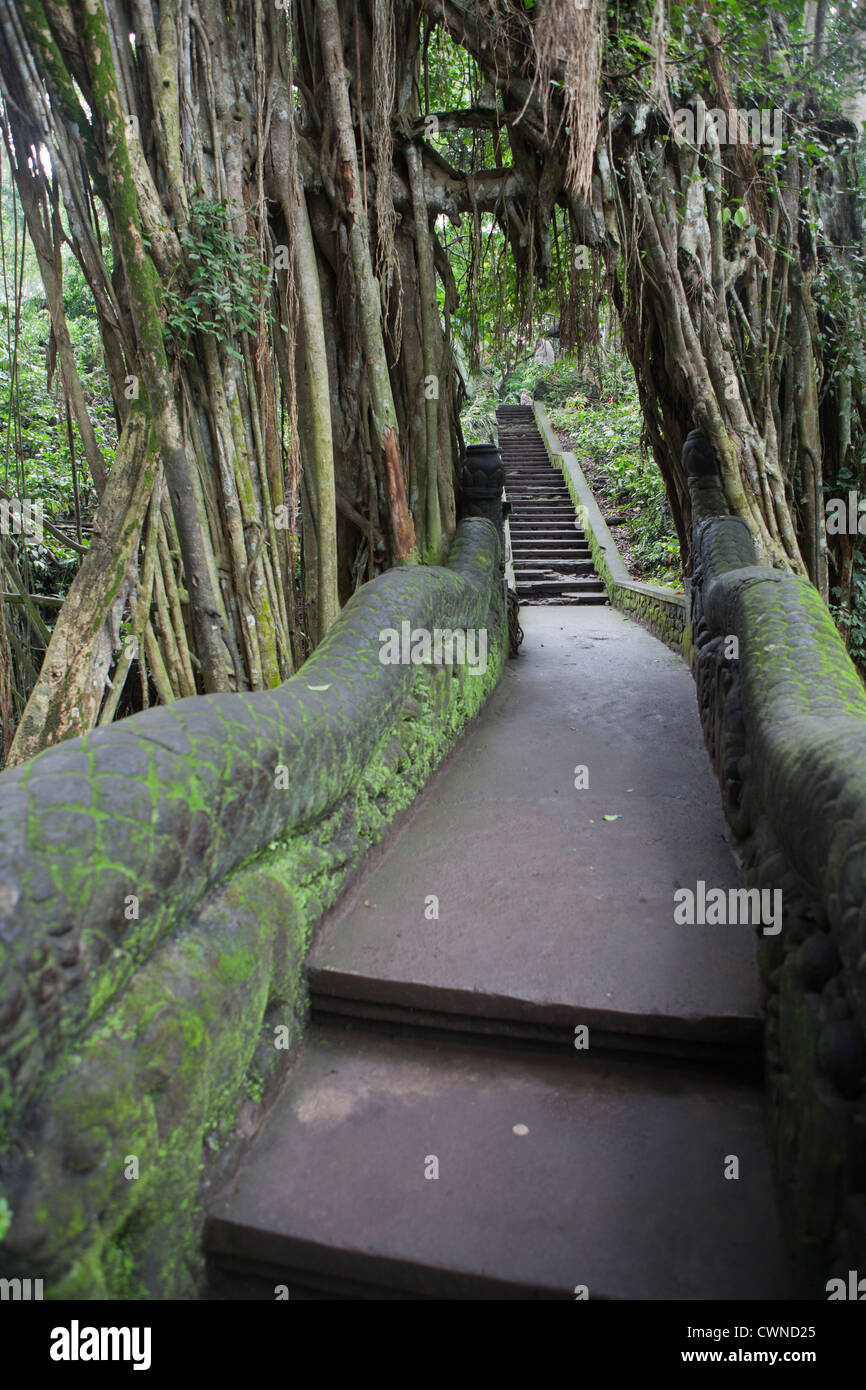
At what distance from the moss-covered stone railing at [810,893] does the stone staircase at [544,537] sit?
6.79 metres

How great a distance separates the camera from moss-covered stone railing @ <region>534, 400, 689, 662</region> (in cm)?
584

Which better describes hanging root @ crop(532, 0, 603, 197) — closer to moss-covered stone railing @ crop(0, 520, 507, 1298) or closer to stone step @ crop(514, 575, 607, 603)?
moss-covered stone railing @ crop(0, 520, 507, 1298)

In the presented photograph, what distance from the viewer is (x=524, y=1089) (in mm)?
1636

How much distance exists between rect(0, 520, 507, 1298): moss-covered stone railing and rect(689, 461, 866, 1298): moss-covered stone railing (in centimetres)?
100

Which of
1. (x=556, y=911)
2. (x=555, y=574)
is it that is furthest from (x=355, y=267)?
(x=555, y=574)

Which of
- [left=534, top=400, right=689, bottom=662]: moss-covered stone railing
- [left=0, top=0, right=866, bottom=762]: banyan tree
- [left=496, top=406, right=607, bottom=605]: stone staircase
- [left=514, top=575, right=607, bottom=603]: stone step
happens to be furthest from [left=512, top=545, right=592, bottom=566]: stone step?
[left=0, top=0, right=866, bottom=762]: banyan tree

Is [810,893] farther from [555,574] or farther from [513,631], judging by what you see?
[555,574]

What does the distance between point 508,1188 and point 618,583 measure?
7.42m

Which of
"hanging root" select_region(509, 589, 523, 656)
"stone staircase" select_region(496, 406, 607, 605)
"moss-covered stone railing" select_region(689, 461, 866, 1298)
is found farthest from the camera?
"stone staircase" select_region(496, 406, 607, 605)

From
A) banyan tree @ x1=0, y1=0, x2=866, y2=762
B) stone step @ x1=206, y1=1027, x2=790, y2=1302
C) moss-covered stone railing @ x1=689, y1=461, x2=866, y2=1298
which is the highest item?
banyan tree @ x1=0, y1=0, x2=866, y2=762

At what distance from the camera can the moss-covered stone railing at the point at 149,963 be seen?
3.39 ft

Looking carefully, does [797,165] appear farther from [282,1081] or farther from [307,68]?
[282,1081]

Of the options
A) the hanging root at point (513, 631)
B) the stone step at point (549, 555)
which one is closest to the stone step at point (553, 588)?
the stone step at point (549, 555)

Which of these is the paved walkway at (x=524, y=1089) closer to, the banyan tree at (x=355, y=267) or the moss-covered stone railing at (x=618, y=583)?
the banyan tree at (x=355, y=267)
